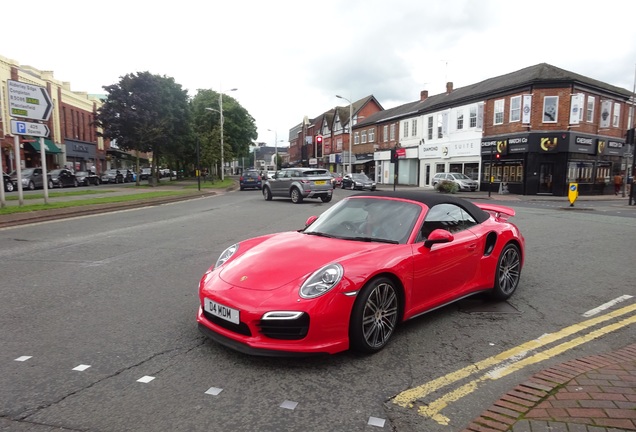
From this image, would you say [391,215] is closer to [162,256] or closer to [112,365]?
[112,365]

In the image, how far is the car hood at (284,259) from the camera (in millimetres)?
3404

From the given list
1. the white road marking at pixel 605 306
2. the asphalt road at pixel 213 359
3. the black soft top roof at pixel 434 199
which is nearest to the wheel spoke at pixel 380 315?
the asphalt road at pixel 213 359

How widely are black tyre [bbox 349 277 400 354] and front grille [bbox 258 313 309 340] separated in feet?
1.39

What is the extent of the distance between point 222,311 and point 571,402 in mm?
2542

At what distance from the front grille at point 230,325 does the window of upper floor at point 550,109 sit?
100 ft

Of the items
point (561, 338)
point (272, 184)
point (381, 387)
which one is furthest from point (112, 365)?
point (272, 184)

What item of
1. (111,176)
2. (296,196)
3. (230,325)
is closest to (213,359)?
(230,325)

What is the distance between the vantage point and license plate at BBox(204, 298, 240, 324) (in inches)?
128

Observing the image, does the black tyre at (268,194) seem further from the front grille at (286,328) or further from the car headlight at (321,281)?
Result: the front grille at (286,328)

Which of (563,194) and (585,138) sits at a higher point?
(585,138)

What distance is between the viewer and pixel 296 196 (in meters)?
19.8

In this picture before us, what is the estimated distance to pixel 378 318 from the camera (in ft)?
11.6

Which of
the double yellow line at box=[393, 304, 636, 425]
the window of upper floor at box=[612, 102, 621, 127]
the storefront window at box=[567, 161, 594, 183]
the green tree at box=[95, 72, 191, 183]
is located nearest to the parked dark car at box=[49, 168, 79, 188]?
the green tree at box=[95, 72, 191, 183]

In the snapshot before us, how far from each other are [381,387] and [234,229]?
824 centimetres
